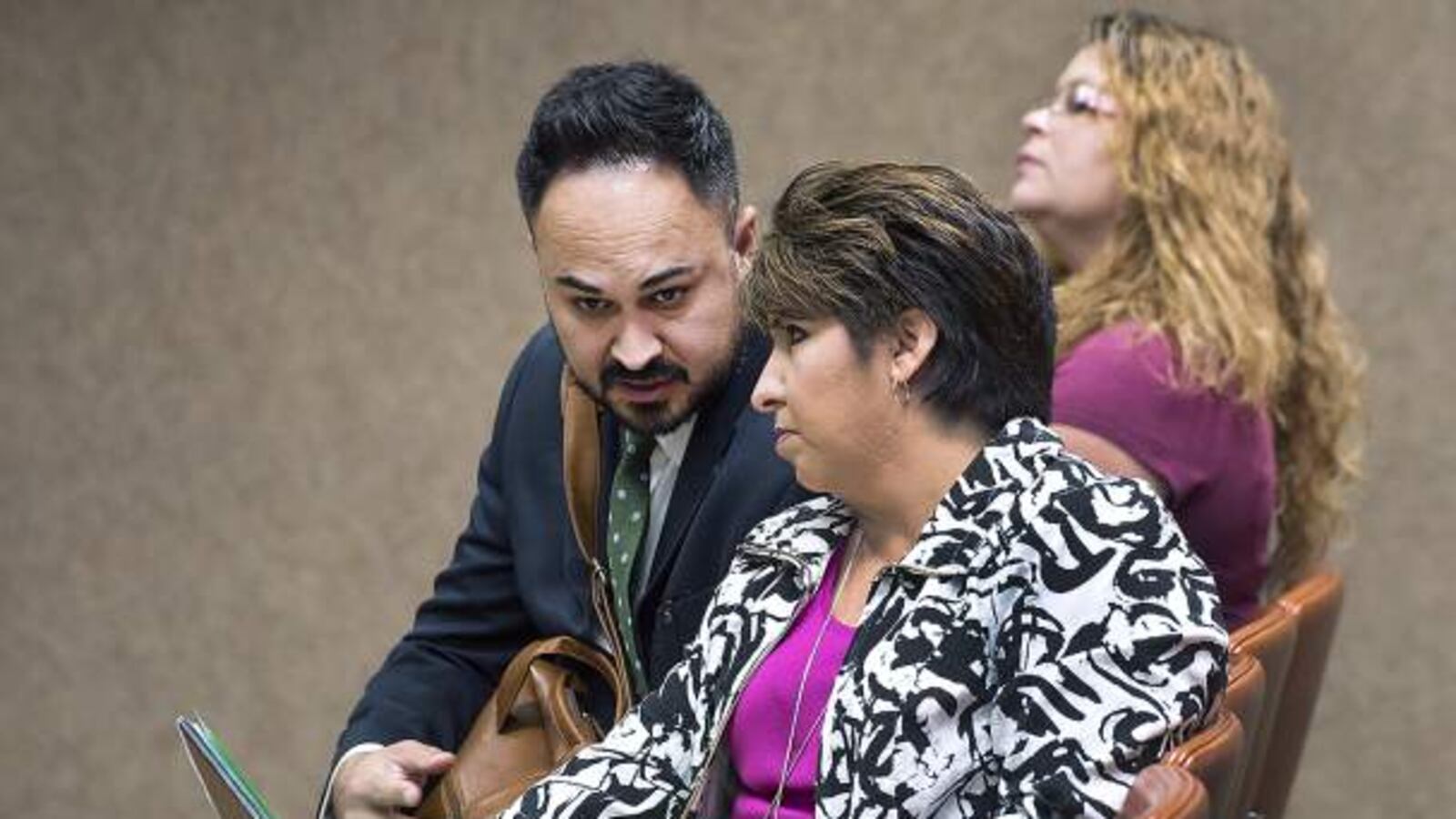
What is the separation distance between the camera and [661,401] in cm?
252

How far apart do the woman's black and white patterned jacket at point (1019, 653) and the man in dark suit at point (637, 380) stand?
0.34 m

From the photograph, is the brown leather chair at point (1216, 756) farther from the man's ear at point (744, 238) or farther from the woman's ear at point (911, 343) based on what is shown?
the man's ear at point (744, 238)

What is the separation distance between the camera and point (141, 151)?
4.98 m

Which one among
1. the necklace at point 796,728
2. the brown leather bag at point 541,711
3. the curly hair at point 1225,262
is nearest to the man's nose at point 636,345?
the brown leather bag at point 541,711

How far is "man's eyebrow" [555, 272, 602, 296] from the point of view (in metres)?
2.52

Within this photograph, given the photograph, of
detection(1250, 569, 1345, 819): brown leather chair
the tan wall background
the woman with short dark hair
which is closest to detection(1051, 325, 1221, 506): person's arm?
detection(1250, 569, 1345, 819): brown leather chair

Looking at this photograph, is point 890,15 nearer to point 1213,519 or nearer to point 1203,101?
point 1203,101

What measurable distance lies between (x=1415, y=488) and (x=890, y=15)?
1.40 metres

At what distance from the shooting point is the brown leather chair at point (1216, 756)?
1.85 metres

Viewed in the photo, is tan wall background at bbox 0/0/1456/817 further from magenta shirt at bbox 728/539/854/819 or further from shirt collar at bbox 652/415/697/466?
magenta shirt at bbox 728/539/854/819

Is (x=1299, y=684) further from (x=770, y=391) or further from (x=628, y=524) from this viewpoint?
(x=770, y=391)

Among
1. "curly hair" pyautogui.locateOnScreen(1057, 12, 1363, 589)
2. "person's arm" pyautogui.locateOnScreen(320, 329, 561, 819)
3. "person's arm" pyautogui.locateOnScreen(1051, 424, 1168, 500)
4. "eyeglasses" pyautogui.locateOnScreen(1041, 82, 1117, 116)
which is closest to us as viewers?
"person's arm" pyautogui.locateOnScreen(320, 329, 561, 819)

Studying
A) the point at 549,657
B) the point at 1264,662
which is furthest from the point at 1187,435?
the point at 549,657

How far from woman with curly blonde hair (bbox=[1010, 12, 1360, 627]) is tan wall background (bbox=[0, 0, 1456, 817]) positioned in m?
0.90
